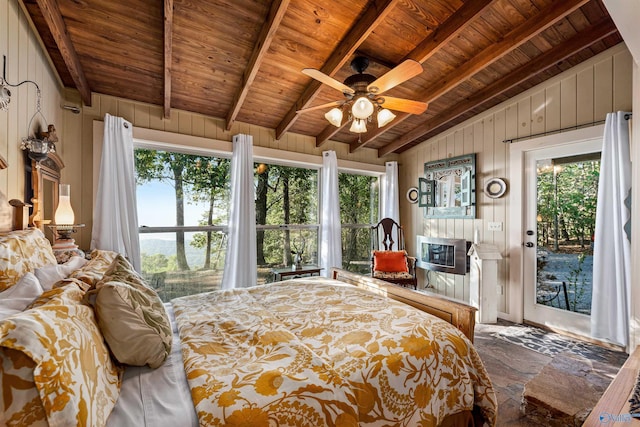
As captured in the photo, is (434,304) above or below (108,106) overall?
below

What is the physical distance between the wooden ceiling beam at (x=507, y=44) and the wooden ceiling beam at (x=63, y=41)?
10.8 feet

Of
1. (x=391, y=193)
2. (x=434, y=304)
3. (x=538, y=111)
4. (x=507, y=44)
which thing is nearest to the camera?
(x=434, y=304)

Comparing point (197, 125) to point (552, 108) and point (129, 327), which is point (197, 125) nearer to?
point (129, 327)

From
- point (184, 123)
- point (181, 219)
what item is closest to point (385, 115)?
point (184, 123)

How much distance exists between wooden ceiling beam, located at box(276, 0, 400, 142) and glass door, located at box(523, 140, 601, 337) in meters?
2.61

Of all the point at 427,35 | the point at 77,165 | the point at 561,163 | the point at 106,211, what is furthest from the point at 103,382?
the point at 561,163

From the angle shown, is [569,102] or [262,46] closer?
[262,46]

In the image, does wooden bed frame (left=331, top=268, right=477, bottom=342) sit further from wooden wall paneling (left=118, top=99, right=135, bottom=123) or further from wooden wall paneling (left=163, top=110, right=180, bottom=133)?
wooden wall paneling (left=118, top=99, right=135, bottom=123)

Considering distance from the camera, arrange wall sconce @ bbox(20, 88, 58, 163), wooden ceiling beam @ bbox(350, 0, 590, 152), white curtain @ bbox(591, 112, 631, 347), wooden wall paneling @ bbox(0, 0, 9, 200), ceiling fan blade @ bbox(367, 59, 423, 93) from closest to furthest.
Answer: wooden wall paneling @ bbox(0, 0, 9, 200) < wall sconce @ bbox(20, 88, 58, 163) < ceiling fan blade @ bbox(367, 59, 423, 93) < wooden ceiling beam @ bbox(350, 0, 590, 152) < white curtain @ bbox(591, 112, 631, 347)

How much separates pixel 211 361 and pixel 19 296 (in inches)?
28.0

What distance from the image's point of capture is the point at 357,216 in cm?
487

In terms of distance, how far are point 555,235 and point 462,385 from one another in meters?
2.91

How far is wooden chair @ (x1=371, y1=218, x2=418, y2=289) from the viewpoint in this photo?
3.76m

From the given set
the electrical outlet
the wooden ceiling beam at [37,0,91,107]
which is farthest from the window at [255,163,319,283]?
the electrical outlet
